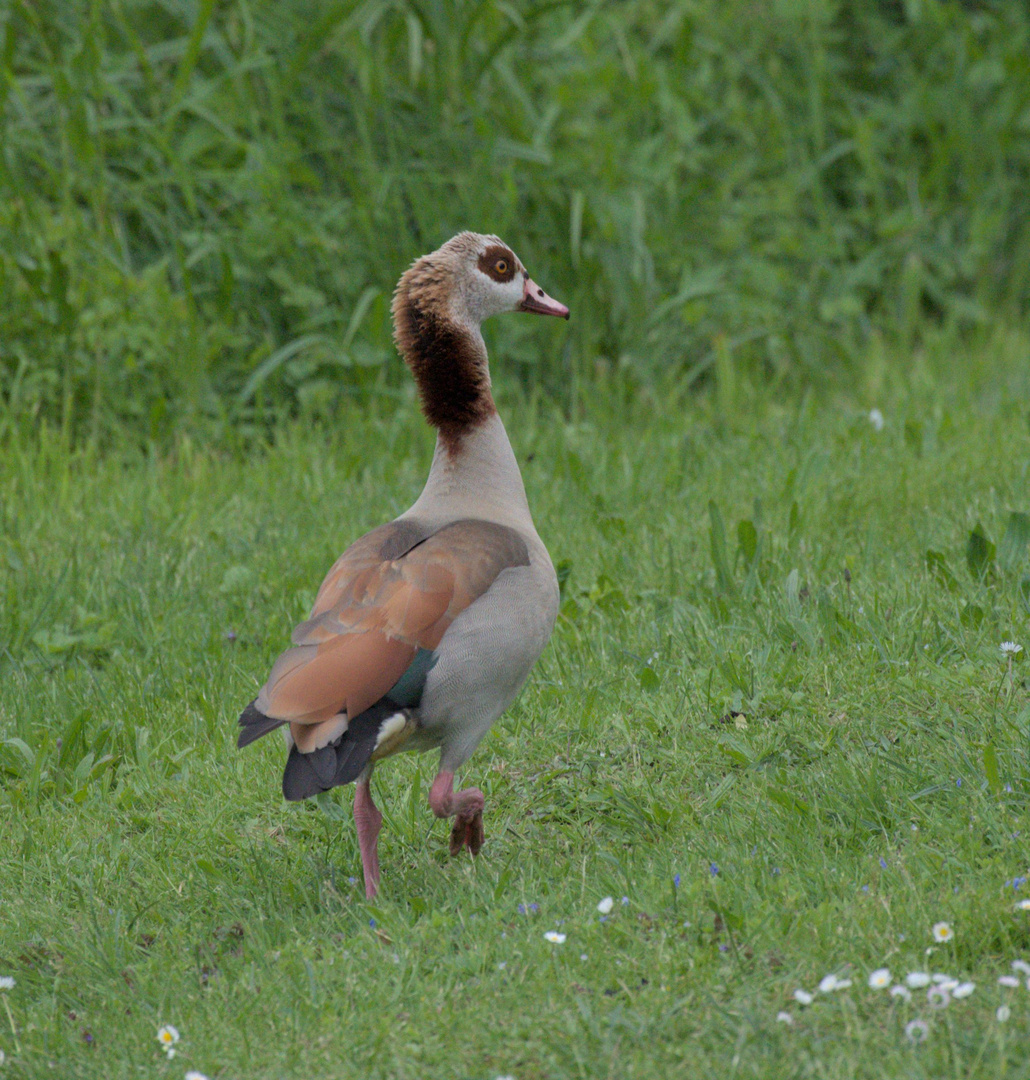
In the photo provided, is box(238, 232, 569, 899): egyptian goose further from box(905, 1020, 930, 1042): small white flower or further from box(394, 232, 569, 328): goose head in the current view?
box(905, 1020, 930, 1042): small white flower

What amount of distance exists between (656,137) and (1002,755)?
582 centimetres

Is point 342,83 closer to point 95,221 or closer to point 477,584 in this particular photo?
point 95,221

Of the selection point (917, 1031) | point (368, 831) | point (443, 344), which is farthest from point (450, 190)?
point (917, 1031)

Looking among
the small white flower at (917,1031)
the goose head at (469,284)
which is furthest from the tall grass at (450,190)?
the small white flower at (917,1031)

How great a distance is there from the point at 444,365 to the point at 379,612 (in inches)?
38.4

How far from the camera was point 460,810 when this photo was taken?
3949 mm

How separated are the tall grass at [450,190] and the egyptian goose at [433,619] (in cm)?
321

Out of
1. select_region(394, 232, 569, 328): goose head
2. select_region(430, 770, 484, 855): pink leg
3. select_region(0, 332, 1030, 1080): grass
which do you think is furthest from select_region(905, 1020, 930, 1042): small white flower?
select_region(394, 232, 569, 328): goose head

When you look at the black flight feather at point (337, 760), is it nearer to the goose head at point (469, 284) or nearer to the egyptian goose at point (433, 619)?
the egyptian goose at point (433, 619)

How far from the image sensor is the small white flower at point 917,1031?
2953 mm

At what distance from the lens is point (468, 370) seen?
4.61 meters

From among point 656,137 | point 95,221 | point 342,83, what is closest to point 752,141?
point 656,137

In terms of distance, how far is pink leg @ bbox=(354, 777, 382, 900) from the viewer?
3973mm

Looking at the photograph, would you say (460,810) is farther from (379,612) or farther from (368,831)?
(379,612)
